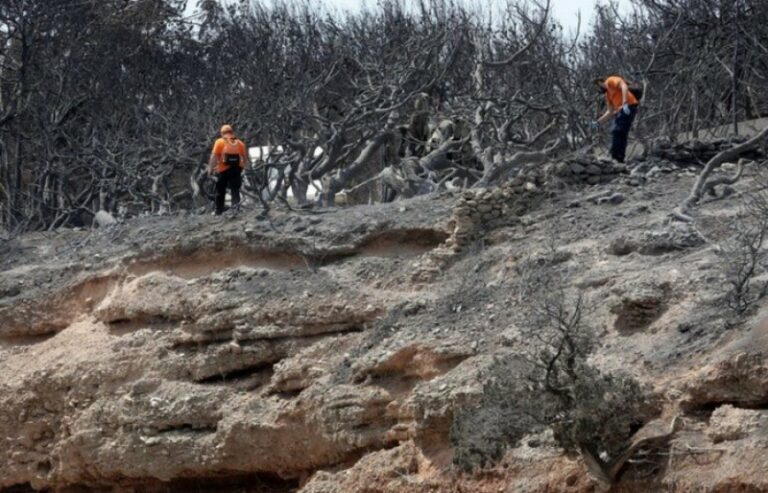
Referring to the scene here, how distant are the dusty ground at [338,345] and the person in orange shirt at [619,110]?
114 cm

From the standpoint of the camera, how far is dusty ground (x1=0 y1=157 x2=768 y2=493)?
1310 centimetres

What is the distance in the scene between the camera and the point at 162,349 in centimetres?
1728

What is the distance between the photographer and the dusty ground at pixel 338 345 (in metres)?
13.1

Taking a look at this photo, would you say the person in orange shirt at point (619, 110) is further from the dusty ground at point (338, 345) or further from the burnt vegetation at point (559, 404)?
the burnt vegetation at point (559, 404)

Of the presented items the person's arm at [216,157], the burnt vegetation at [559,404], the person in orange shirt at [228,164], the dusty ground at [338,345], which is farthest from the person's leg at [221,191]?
the burnt vegetation at [559,404]

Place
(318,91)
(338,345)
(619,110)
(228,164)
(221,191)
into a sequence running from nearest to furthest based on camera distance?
(338,345) < (619,110) < (221,191) < (228,164) < (318,91)

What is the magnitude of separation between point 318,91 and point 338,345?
14.6m

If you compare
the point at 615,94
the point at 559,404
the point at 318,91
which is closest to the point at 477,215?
the point at 615,94

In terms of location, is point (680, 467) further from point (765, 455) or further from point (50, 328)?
point (50, 328)

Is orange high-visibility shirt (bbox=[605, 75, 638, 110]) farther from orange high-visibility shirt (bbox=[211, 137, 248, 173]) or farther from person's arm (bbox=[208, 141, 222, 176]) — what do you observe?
person's arm (bbox=[208, 141, 222, 176])

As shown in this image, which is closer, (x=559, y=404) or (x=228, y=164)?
(x=559, y=404)

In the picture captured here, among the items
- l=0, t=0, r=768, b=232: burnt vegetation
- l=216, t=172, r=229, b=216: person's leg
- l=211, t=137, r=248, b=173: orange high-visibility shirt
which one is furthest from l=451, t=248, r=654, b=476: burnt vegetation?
l=0, t=0, r=768, b=232: burnt vegetation

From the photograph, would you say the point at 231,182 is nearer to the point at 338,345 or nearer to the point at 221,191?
the point at 221,191

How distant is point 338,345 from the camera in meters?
16.2
